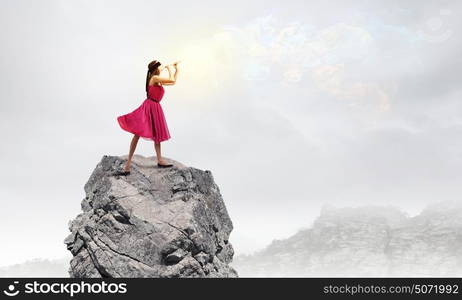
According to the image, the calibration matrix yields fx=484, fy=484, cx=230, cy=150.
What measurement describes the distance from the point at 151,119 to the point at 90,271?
466 centimetres

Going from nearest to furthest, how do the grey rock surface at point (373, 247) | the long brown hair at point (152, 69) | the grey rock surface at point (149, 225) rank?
the grey rock surface at point (149, 225) → the long brown hair at point (152, 69) → the grey rock surface at point (373, 247)

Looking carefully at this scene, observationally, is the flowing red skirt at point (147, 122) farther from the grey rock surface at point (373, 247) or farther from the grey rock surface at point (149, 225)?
the grey rock surface at point (373, 247)

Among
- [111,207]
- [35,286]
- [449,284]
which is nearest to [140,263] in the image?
[111,207]

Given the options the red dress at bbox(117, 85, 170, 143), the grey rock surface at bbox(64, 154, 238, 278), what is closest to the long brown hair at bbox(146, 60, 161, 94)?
the red dress at bbox(117, 85, 170, 143)

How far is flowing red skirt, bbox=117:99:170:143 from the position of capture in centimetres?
1423

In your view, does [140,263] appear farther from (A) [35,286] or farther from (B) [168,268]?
(A) [35,286]

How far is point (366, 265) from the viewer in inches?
5010

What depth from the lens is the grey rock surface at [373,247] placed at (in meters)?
122

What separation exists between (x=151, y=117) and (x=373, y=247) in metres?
133

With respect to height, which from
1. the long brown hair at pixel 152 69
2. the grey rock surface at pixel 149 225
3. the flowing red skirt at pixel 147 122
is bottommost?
the grey rock surface at pixel 149 225

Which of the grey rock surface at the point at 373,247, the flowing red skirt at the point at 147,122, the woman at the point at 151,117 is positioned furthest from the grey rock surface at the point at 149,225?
the grey rock surface at the point at 373,247

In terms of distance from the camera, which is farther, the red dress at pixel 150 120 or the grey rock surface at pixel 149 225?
the red dress at pixel 150 120

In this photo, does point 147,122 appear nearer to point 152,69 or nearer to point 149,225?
point 152,69

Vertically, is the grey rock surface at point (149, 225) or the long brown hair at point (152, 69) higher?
the long brown hair at point (152, 69)
